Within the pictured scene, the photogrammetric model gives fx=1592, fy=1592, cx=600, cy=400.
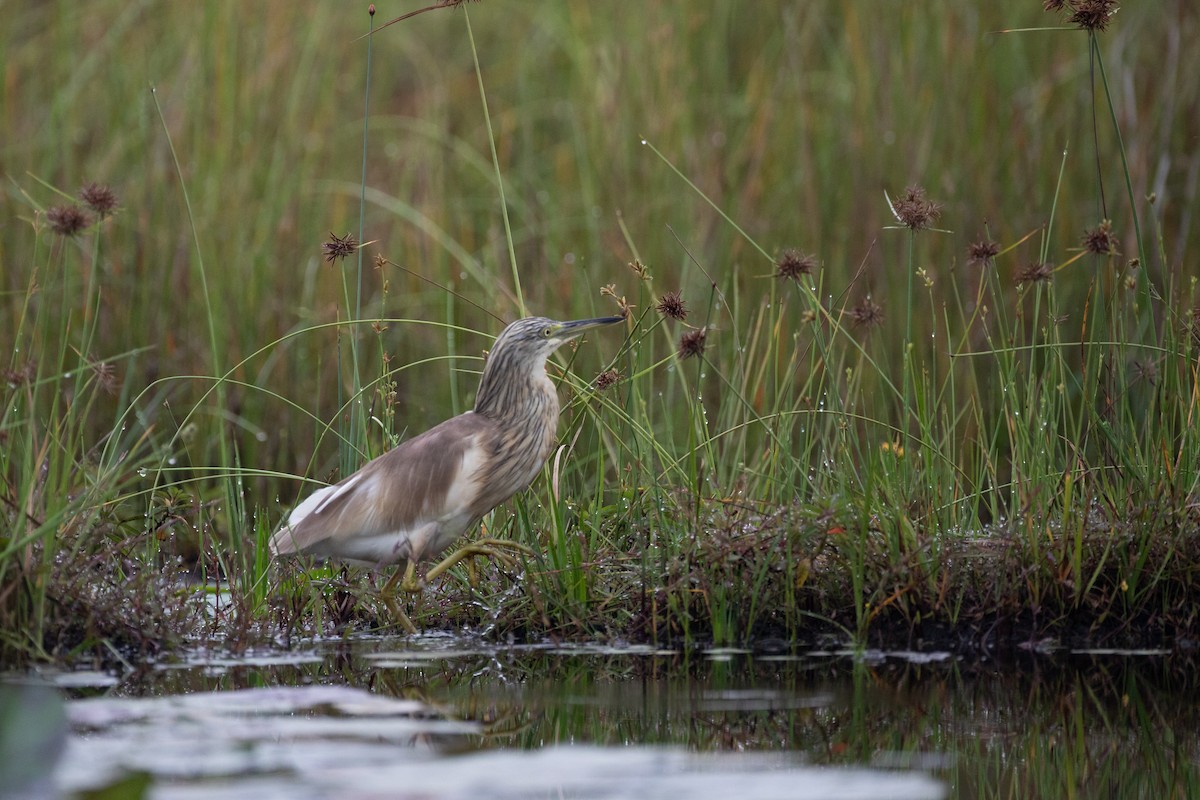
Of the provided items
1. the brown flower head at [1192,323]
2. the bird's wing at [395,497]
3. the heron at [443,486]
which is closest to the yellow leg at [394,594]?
the heron at [443,486]

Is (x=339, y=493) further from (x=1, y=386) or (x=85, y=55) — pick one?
(x=85, y=55)

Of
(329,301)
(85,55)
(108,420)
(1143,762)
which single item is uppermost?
(85,55)

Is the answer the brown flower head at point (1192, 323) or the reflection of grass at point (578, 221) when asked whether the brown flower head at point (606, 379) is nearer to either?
the reflection of grass at point (578, 221)

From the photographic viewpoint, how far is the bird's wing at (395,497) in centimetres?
432

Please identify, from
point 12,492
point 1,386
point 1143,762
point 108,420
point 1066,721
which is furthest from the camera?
point 108,420

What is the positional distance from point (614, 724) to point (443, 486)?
4.12 feet

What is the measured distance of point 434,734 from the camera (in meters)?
3.10

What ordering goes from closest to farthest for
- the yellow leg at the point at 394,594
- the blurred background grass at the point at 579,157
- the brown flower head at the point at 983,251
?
the brown flower head at the point at 983,251 < the yellow leg at the point at 394,594 < the blurred background grass at the point at 579,157

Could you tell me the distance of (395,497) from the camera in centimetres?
428

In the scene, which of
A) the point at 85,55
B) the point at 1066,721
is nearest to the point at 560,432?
the point at 1066,721

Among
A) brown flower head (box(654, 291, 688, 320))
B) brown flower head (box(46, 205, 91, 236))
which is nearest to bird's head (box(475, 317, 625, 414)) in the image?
brown flower head (box(654, 291, 688, 320))

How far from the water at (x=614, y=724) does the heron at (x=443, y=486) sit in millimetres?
318

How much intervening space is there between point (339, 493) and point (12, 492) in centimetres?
86

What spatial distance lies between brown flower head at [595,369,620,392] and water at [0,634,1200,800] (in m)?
0.71
